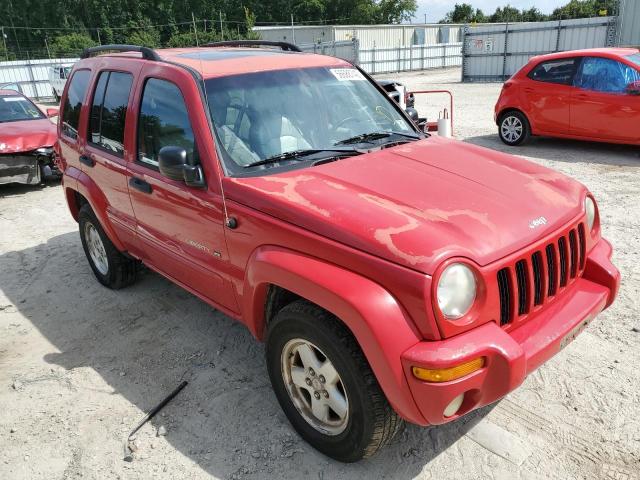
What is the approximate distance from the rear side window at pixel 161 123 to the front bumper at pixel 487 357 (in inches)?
71.3

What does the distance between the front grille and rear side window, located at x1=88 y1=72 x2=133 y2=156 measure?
9.56ft

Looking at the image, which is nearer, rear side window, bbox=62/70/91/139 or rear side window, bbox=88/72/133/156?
rear side window, bbox=88/72/133/156

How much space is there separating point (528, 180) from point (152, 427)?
104 inches

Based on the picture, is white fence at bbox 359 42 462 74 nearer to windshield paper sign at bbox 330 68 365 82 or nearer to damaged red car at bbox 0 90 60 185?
damaged red car at bbox 0 90 60 185

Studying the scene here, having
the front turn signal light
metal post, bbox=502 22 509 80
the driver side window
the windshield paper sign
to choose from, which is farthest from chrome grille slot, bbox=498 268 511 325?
metal post, bbox=502 22 509 80

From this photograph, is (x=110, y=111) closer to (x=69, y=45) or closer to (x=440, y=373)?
(x=440, y=373)

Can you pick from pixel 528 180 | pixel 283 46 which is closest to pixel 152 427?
pixel 528 180

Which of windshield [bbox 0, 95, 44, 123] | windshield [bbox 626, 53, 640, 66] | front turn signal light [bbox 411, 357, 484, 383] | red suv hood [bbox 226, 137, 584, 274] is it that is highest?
windshield [bbox 626, 53, 640, 66]

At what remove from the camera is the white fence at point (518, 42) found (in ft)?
67.9

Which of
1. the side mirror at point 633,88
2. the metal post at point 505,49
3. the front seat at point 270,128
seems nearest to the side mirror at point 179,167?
the front seat at point 270,128

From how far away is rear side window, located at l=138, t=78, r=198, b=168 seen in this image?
10.8 ft

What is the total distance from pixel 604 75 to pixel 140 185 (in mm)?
8040

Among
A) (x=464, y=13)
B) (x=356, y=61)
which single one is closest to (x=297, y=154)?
(x=356, y=61)

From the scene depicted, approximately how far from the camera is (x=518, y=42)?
22.5 m
